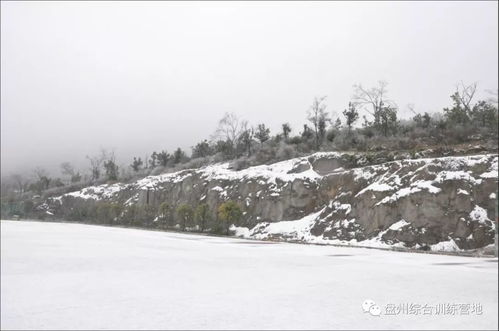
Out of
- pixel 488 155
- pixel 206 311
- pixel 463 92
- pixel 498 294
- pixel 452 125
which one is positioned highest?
pixel 463 92

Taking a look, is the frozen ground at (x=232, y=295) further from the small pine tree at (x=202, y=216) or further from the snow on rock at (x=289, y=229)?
the small pine tree at (x=202, y=216)

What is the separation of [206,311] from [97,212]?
5832 cm

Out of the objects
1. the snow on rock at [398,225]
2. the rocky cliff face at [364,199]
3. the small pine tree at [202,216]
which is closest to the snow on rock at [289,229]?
the rocky cliff face at [364,199]

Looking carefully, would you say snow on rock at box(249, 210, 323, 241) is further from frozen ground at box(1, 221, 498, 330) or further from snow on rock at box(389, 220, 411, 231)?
frozen ground at box(1, 221, 498, 330)

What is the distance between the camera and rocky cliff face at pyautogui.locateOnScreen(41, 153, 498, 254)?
24734 mm

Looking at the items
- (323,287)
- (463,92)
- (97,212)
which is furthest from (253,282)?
(97,212)

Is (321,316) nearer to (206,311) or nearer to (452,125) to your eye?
(206,311)

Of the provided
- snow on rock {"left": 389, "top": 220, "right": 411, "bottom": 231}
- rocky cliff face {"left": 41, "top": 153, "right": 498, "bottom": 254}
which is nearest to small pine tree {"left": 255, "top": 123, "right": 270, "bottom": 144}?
rocky cliff face {"left": 41, "top": 153, "right": 498, "bottom": 254}

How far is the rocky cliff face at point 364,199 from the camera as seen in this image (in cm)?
2473

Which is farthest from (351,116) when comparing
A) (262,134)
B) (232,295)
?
(232,295)

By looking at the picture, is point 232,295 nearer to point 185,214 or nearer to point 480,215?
point 480,215

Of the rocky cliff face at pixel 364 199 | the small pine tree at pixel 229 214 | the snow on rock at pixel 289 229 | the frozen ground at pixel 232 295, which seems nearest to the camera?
the frozen ground at pixel 232 295

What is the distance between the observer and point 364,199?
102 ft

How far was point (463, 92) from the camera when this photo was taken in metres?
45.6
